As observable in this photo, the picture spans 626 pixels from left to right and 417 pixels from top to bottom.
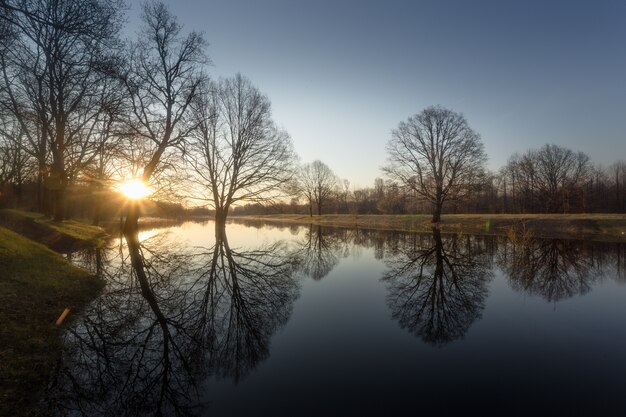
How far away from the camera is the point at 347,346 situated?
579 centimetres

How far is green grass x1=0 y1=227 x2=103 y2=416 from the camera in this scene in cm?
407

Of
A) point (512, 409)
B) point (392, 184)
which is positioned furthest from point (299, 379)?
point (392, 184)

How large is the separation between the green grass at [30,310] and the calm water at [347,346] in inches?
11.5

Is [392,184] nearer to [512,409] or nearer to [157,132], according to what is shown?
[157,132]

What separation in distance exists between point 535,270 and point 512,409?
10138mm

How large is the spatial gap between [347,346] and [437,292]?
14.7 ft

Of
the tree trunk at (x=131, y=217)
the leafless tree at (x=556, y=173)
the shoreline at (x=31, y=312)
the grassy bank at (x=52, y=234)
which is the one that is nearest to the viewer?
the shoreline at (x=31, y=312)

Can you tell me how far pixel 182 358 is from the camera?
513 centimetres

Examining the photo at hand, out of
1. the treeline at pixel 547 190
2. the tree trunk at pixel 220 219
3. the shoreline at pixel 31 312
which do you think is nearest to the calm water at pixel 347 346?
the shoreline at pixel 31 312

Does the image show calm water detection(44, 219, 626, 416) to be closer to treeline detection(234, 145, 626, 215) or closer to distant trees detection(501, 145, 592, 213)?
treeline detection(234, 145, 626, 215)

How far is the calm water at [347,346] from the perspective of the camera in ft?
13.3

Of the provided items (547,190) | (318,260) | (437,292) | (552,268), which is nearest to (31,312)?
(437,292)

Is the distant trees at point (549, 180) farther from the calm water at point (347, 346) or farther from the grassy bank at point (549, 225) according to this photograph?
the calm water at point (347, 346)

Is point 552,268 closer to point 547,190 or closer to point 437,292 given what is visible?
point 437,292
